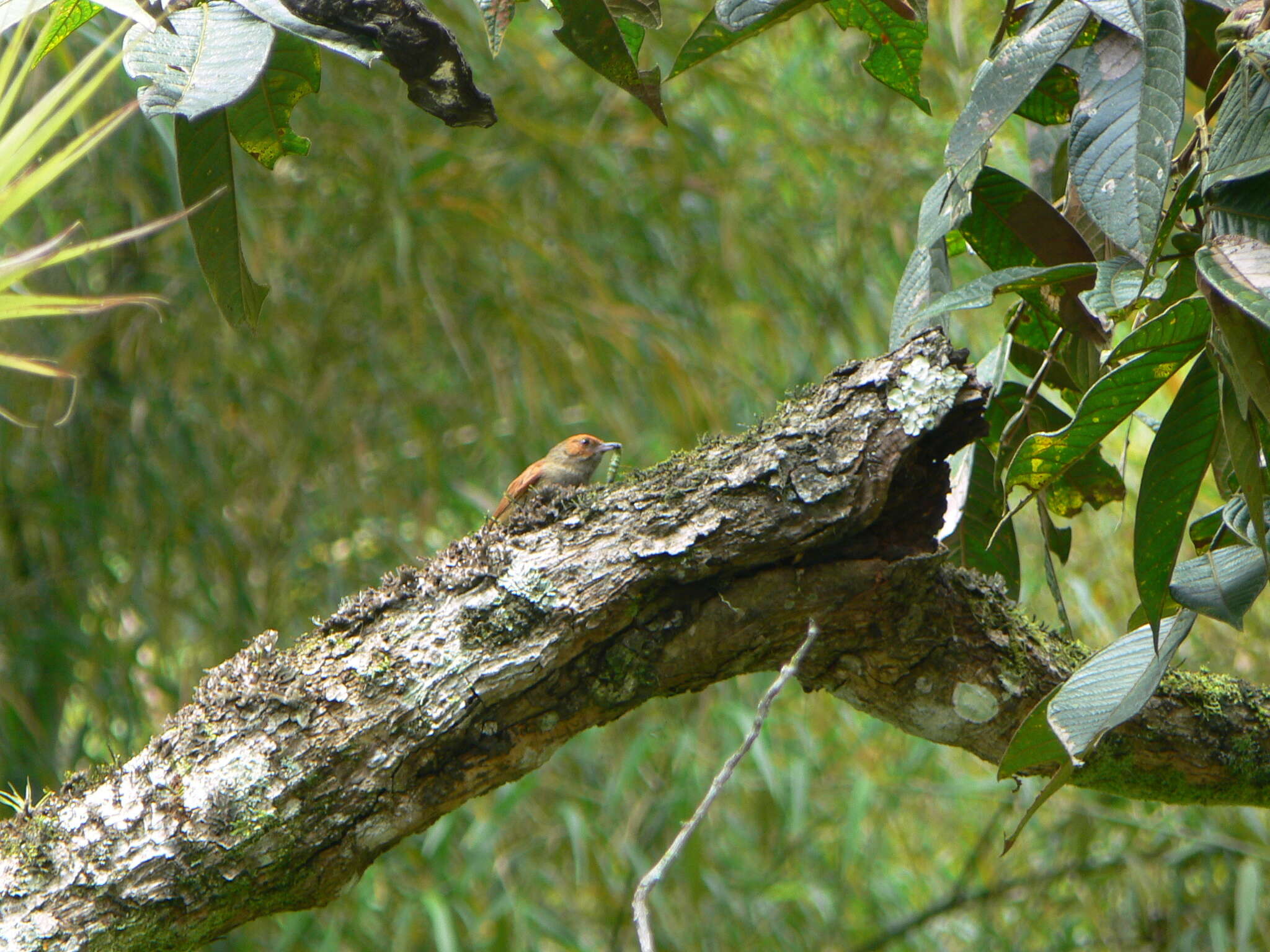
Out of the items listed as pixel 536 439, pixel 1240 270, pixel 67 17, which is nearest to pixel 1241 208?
pixel 1240 270

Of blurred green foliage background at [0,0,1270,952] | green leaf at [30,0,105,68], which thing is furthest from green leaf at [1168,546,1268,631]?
blurred green foliage background at [0,0,1270,952]

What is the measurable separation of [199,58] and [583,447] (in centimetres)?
135

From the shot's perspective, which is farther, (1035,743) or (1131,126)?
(1035,743)

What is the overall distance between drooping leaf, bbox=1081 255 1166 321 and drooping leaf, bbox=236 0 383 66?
24.3 inches

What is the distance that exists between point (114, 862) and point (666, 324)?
7.56 ft

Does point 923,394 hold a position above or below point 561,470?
above

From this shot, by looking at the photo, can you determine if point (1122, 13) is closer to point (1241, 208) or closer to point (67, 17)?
point (1241, 208)

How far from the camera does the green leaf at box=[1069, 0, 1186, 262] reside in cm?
95

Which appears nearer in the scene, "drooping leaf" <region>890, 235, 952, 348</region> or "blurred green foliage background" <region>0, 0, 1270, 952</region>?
"drooping leaf" <region>890, 235, 952, 348</region>

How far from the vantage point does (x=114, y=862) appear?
1.11 metres

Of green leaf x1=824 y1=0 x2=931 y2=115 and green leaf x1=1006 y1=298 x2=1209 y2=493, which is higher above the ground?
green leaf x1=824 y1=0 x2=931 y2=115

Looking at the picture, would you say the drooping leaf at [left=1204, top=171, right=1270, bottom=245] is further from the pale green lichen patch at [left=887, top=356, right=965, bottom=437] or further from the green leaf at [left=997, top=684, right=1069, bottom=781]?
the green leaf at [left=997, top=684, right=1069, bottom=781]

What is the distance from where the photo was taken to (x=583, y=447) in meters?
2.18

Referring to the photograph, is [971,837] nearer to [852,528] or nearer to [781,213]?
[781,213]
